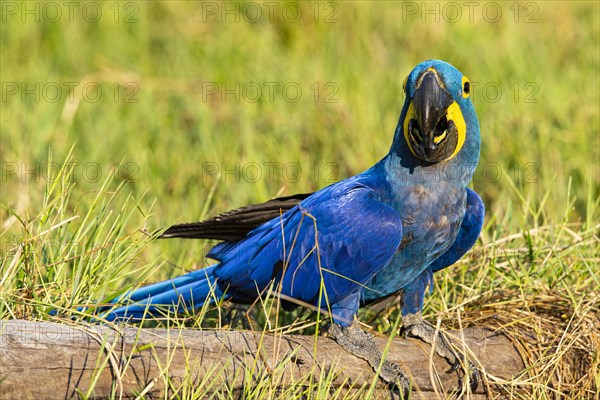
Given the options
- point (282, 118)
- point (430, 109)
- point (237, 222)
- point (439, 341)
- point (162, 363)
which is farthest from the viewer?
point (282, 118)

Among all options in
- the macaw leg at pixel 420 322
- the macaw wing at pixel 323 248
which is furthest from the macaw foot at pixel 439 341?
the macaw wing at pixel 323 248

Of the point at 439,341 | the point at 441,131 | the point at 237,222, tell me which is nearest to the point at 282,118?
the point at 237,222

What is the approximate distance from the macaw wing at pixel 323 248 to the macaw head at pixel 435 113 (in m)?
0.28

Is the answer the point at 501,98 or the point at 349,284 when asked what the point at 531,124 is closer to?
the point at 501,98

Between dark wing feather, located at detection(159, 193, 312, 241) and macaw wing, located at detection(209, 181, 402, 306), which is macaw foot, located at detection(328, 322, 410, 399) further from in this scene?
dark wing feather, located at detection(159, 193, 312, 241)

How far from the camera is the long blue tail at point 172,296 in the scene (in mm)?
3590

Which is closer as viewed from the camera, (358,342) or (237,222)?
(358,342)

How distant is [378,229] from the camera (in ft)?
11.3

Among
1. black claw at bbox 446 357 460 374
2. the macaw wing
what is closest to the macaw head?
the macaw wing

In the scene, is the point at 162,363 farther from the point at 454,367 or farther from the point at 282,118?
the point at 282,118

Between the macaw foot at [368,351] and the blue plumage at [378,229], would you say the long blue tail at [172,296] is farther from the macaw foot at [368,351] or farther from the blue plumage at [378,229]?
the macaw foot at [368,351]

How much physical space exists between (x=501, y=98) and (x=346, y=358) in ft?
10.3

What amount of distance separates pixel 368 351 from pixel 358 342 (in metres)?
0.07

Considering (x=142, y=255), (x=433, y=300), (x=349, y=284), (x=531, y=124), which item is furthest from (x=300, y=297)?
(x=531, y=124)
